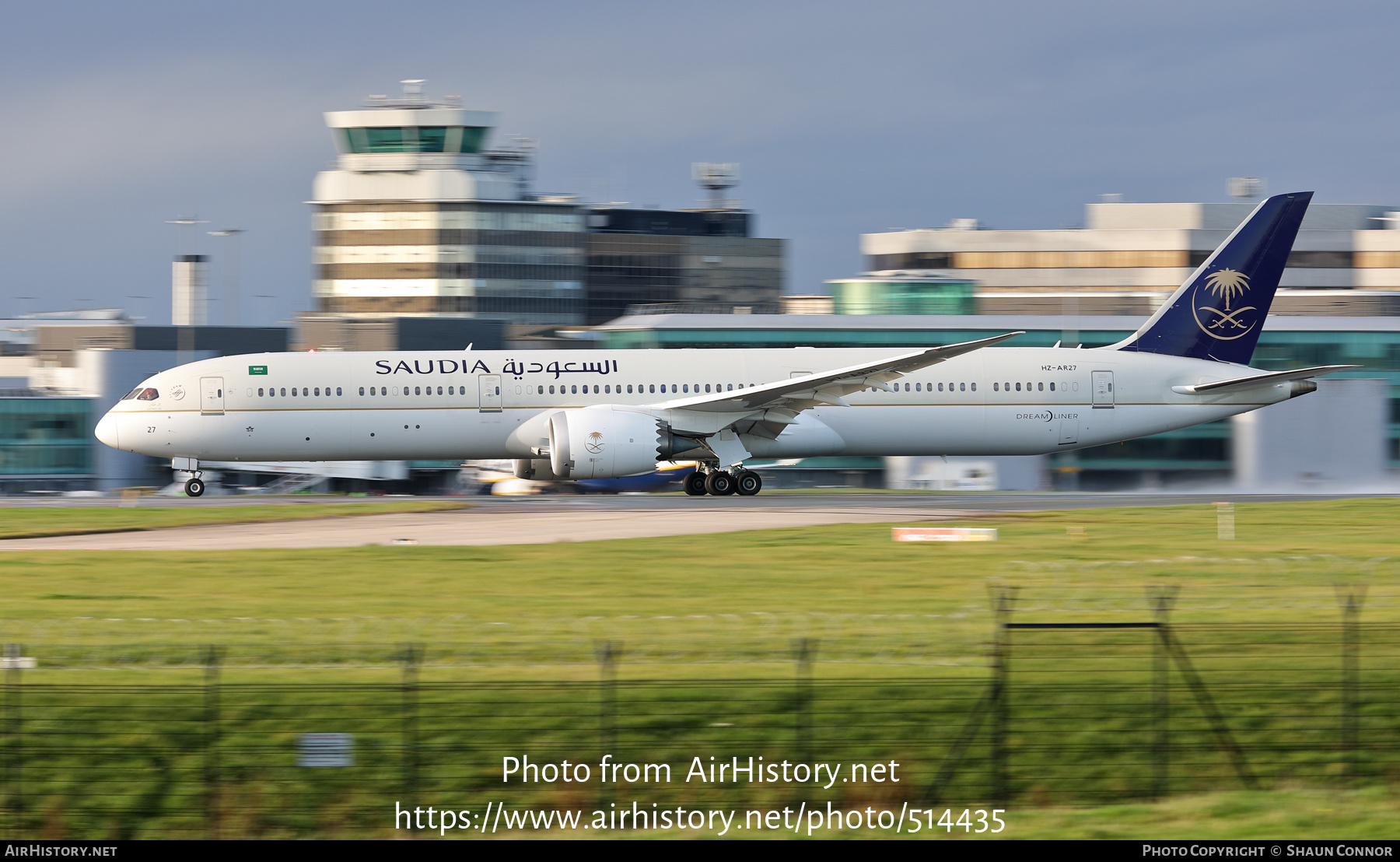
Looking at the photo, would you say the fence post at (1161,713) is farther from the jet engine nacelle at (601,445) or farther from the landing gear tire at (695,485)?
the landing gear tire at (695,485)

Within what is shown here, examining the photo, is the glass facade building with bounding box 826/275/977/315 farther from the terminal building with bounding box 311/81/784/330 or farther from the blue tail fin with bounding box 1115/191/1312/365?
the blue tail fin with bounding box 1115/191/1312/365

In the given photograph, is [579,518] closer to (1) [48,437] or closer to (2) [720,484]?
(2) [720,484]

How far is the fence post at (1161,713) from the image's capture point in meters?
13.7

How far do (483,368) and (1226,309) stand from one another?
69.1 ft

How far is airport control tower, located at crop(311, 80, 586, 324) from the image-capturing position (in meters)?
109

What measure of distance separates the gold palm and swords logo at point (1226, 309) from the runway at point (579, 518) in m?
4.73

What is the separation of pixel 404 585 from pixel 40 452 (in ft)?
155

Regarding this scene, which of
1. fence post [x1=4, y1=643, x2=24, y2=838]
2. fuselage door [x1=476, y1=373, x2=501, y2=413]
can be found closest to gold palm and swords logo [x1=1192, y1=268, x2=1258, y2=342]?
fuselage door [x1=476, y1=373, x2=501, y2=413]

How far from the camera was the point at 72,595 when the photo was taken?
20391 millimetres

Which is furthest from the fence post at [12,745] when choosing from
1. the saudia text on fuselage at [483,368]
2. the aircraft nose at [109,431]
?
the aircraft nose at [109,431]

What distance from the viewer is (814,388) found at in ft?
123

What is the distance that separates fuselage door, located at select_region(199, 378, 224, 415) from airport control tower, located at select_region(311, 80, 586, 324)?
6997cm

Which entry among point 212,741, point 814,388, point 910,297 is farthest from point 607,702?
point 910,297

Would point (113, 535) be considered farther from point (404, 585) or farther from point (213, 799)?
point (213, 799)
